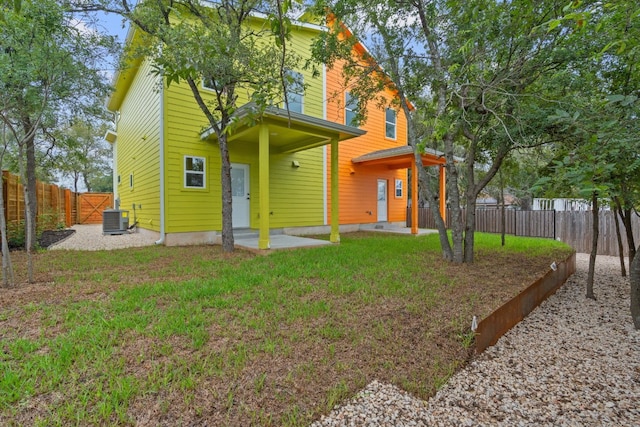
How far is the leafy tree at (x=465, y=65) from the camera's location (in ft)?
13.1

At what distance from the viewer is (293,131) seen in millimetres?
7430

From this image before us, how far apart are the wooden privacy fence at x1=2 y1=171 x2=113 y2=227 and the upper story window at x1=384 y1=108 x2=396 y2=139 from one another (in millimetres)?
12057

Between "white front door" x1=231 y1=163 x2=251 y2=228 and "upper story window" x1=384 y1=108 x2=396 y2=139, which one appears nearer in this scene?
"white front door" x1=231 y1=163 x2=251 y2=228

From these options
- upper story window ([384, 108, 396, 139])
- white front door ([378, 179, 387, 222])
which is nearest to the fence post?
white front door ([378, 179, 387, 222])

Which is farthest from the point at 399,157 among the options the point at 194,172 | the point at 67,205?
the point at 67,205

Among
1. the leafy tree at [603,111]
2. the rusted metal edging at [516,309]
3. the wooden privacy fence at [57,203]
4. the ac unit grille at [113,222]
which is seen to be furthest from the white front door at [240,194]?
the leafy tree at [603,111]

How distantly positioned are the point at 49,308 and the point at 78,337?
1066 mm

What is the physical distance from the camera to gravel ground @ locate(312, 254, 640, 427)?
6.52 feet

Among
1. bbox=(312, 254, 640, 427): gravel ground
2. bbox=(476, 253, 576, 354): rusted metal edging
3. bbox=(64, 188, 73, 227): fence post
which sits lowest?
bbox=(312, 254, 640, 427): gravel ground

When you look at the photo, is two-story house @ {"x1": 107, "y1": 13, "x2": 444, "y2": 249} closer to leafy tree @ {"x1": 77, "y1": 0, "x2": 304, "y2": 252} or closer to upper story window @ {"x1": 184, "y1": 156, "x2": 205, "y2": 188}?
upper story window @ {"x1": 184, "y1": 156, "x2": 205, "y2": 188}

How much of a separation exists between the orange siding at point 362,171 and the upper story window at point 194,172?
14.9 feet

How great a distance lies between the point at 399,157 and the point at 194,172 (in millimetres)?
6426

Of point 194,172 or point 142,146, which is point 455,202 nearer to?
point 194,172

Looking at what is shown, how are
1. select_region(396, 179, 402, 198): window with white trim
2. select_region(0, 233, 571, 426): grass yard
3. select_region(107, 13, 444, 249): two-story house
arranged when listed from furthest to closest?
1. select_region(396, 179, 402, 198): window with white trim
2. select_region(107, 13, 444, 249): two-story house
3. select_region(0, 233, 571, 426): grass yard
